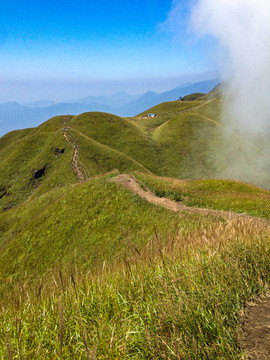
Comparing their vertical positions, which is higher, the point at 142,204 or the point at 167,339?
the point at 167,339

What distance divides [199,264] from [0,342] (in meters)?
3.48

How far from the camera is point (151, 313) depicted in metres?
3.43

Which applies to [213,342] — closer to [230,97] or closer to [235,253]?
[235,253]

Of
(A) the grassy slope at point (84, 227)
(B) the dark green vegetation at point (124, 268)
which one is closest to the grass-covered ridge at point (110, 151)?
(B) the dark green vegetation at point (124, 268)

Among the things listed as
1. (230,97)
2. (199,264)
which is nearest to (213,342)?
(199,264)

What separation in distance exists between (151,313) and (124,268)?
1.63 meters

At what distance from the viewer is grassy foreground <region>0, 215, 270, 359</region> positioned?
10.0ft

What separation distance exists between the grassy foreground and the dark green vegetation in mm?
21

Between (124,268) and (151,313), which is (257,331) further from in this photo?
(124,268)

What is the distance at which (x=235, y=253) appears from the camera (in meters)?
4.93

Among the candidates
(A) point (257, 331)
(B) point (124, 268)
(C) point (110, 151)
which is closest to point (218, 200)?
(B) point (124, 268)

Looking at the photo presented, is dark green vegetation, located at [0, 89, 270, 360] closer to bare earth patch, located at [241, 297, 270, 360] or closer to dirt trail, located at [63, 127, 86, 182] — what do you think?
bare earth patch, located at [241, 297, 270, 360]

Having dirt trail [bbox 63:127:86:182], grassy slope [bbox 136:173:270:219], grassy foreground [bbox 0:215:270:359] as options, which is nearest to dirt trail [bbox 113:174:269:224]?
grassy slope [bbox 136:173:270:219]

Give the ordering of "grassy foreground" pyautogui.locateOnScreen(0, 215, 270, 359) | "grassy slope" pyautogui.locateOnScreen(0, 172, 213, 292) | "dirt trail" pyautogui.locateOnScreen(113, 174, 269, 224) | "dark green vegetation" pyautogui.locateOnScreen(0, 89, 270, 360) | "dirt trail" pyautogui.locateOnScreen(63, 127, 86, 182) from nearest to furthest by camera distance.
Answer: "grassy foreground" pyautogui.locateOnScreen(0, 215, 270, 359) → "dark green vegetation" pyautogui.locateOnScreen(0, 89, 270, 360) → "grassy slope" pyautogui.locateOnScreen(0, 172, 213, 292) → "dirt trail" pyautogui.locateOnScreen(113, 174, 269, 224) → "dirt trail" pyautogui.locateOnScreen(63, 127, 86, 182)
